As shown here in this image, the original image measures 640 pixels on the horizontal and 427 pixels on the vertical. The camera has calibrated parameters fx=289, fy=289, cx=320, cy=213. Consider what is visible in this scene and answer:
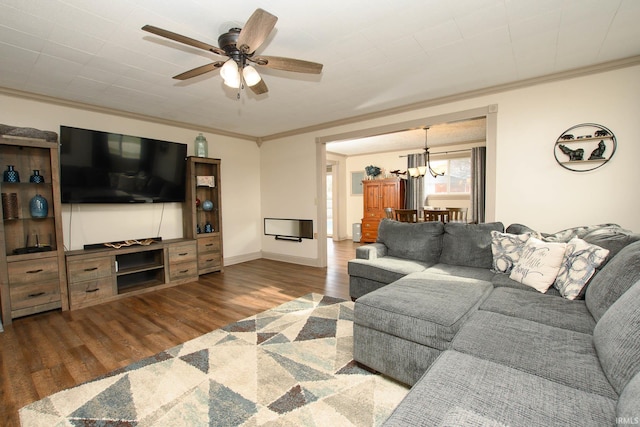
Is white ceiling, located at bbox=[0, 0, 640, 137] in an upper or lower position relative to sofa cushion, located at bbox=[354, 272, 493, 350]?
upper

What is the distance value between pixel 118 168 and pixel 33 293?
5.46 ft

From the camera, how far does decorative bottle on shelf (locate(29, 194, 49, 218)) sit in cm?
313

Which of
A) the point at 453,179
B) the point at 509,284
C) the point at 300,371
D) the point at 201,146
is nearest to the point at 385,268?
the point at 509,284

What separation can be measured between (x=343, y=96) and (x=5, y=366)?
398 centimetres

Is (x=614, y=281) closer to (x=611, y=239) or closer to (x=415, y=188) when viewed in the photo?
(x=611, y=239)

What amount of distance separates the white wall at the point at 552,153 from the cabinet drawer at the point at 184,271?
13.4 feet

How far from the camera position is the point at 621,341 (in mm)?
1113

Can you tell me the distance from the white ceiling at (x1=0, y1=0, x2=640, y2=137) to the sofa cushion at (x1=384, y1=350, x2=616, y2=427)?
84.9 inches

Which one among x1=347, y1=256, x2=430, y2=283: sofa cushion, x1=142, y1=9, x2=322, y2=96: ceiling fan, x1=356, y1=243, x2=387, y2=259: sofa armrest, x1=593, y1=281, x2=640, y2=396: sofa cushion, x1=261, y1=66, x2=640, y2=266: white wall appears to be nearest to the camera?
x1=593, y1=281, x2=640, y2=396: sofa cushion

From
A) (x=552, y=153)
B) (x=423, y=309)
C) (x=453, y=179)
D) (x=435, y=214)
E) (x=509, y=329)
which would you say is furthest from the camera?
(x=453, y=179)

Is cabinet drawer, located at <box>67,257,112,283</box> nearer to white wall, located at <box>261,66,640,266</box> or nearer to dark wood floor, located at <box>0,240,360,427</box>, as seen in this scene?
dark wood floor, located at <box>0,240,360,427</box>

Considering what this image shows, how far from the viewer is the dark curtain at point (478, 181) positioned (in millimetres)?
6500

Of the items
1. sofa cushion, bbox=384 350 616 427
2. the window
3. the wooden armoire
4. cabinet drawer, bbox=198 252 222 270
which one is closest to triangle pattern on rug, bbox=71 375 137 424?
sofa cushion, bbox=384 350 616 427

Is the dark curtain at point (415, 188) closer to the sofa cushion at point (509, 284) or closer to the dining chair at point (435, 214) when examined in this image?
the dining chair at point (435, 214)
